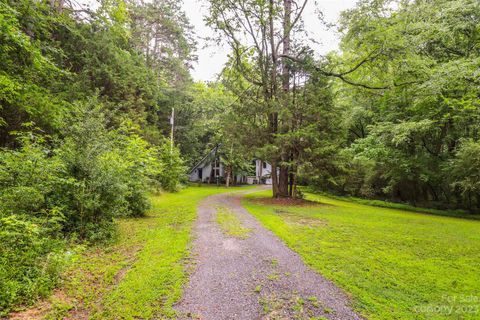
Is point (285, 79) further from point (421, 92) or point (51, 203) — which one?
point (51, 203)

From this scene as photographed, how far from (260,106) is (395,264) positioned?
36.2 feet

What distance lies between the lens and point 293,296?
11.2ft

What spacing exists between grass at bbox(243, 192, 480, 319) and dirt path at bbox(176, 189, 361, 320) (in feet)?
1.24

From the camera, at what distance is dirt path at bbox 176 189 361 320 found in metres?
3.03

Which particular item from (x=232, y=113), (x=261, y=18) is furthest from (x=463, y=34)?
(x=232, y=113)

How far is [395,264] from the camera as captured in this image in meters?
4.77

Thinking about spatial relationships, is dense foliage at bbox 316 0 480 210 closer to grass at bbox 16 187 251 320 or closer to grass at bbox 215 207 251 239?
grass at bbox 215 207 251 239

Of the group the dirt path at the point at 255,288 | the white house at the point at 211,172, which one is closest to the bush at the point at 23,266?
the dirt path at the point at 255,288

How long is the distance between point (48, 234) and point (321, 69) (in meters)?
14.1

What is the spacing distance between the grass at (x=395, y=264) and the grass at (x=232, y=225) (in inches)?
37.1

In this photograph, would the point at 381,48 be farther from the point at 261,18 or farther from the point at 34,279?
the point at 34,279

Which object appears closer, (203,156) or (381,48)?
(381,48)

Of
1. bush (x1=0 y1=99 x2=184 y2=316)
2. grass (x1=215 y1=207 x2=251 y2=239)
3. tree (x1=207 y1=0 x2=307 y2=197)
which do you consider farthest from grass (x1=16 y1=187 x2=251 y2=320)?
tree (x1=207 y1=0 x2=307 y2=197)

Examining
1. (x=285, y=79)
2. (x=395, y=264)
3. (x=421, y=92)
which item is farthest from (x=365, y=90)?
(x=395, y=264)
